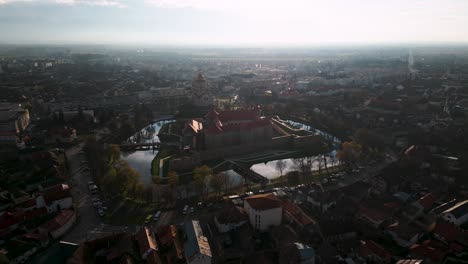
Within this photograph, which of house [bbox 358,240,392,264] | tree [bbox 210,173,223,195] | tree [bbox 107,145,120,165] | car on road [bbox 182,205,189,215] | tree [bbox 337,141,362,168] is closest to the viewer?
house [bbox 358,240,392,264]

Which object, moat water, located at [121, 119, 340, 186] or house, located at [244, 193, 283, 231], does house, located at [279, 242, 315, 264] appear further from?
moat water, located at [121, 119, 340, 186]

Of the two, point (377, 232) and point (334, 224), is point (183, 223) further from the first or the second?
point (377, 232)

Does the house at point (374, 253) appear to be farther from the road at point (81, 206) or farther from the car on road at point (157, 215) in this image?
the road at point (81, 206)

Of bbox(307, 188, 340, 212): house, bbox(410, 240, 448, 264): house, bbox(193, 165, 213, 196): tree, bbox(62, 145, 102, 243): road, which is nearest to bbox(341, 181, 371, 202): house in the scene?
bbox(307, 188, 340, 212): house

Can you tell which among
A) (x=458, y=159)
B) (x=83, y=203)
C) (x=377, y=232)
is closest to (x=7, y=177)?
(x=83, y=203)

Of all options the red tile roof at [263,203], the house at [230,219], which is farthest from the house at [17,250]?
the red tile roof at [263,203]

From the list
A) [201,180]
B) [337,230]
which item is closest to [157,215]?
[201,180]
